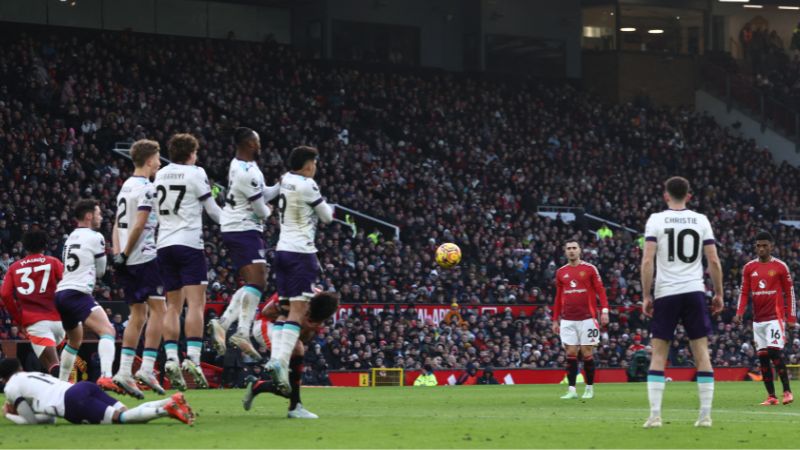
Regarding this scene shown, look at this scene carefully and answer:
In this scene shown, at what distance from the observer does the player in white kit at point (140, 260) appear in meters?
15.2

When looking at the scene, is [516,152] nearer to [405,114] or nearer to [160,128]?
[405,114]

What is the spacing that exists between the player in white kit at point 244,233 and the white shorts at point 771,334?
9181 millimetres

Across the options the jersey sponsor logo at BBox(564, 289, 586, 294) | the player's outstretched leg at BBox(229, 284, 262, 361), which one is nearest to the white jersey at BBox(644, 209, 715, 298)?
the player's outstretched leg at BBox(229, 284, 262, 361)

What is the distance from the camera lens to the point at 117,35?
47500 millimetres

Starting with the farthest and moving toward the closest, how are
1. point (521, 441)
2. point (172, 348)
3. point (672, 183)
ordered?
point (172, 348) < point (672, 183) < point (521, 441)

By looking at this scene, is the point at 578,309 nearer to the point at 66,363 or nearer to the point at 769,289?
the point at 769,289

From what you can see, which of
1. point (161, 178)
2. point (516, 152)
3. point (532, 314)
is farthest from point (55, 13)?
point (161, 178)

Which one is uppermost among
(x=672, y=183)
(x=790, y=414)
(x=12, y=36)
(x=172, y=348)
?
(x=12, y=36)

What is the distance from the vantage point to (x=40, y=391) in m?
13.2

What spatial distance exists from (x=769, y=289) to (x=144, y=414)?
11.7 meters

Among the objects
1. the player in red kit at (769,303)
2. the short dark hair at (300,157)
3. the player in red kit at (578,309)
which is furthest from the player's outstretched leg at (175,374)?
the player in red kit at (578,309)

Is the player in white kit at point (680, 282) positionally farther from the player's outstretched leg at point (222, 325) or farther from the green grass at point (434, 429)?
the player's outstretched leg at point (222, 325)

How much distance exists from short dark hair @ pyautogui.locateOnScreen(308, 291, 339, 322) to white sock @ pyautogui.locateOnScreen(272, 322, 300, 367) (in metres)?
0.27

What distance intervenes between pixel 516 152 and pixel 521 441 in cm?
3952
